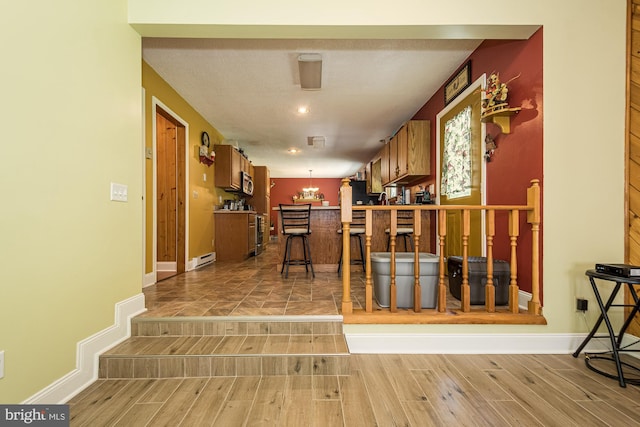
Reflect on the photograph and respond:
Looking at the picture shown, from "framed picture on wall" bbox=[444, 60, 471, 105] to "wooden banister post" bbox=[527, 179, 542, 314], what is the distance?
1.64 m

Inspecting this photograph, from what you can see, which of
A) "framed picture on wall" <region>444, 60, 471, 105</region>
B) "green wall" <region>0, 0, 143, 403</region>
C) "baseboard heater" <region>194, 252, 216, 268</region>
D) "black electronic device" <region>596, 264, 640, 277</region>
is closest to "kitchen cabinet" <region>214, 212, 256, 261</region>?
"baseboard heater" <region>194, 252, 216, 268</region>

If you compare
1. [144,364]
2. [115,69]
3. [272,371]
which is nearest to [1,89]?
[115,69]

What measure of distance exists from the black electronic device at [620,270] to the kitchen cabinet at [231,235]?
4696mm

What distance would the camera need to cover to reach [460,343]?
2.17 metres

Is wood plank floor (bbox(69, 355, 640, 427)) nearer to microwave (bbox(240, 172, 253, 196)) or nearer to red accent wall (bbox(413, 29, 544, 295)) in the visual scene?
red accent wall (bbox(413, 29, 544, 295))

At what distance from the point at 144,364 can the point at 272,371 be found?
82 cm

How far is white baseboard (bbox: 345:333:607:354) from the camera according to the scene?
7.07 feet

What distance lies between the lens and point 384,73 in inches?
136

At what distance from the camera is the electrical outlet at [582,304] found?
6.98ft

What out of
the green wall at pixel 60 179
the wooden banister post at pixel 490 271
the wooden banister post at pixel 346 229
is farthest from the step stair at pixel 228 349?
the wooden banister post at pixel 490 271

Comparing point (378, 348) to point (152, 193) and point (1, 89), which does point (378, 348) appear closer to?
point (1, 89)

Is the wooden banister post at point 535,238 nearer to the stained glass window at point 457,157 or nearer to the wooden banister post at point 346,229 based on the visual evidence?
the stained glass window at point 457,157

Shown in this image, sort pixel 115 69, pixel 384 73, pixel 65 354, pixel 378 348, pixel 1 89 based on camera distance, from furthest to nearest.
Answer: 1. pixel 384 73
2. pixel 378 348
3. pixel 115 69
4. pixel 65 354
5. pixel 1 89

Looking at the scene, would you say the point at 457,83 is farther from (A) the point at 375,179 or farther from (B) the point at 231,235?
(B) the point at 231,235
